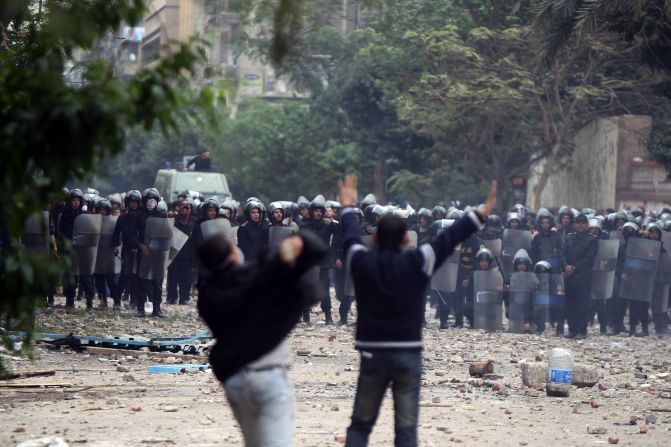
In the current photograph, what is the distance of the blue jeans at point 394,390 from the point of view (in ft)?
20.8

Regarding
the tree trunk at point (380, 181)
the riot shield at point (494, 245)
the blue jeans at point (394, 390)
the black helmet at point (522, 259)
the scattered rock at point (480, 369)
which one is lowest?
the scattered rock at point (480, 369)

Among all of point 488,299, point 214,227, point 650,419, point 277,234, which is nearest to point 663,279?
point 488,299

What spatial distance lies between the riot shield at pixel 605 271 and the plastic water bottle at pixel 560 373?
21.9ft

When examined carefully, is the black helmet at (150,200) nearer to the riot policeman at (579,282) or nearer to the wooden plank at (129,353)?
the wooden plank at (129,353)

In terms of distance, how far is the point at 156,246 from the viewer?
17.4m

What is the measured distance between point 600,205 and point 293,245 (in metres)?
28.6

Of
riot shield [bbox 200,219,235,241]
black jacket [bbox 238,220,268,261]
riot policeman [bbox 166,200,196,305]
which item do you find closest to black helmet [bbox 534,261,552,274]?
black jacket [bbox 238,220,268,261]

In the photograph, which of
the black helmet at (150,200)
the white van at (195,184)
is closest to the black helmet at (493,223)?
the black helmet at (150,200)

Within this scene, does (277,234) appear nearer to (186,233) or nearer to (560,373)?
(186,233)

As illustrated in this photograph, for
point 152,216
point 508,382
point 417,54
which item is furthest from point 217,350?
point 417,54

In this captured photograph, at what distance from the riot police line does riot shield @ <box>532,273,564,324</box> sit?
0.01m

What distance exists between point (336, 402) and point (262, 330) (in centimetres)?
493

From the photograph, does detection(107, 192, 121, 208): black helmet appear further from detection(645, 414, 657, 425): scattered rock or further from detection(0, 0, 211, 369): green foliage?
detection(0, 0, 211, 369): green foliage

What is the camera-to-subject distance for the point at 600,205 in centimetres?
3291
